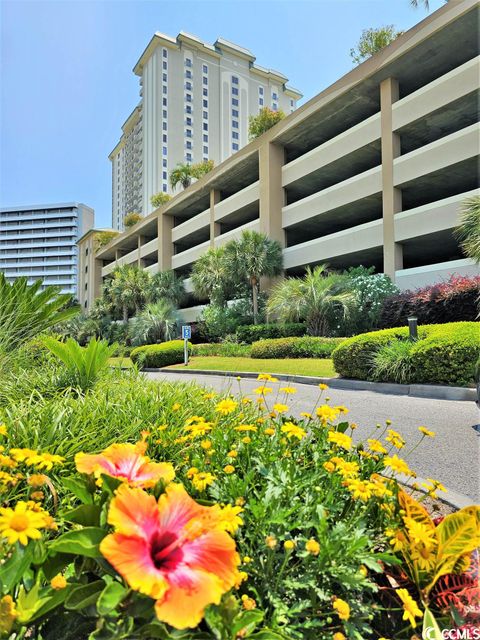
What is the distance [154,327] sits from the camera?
32.8 meters

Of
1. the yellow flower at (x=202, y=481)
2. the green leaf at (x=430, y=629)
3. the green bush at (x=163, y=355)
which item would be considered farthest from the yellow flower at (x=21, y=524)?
the green bush at (x=163, y=355)

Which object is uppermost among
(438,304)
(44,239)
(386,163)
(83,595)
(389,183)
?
(44,239)

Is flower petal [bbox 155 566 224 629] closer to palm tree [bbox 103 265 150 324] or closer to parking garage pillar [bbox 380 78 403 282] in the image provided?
parking garage pillar [bbox 380 78 403 282]

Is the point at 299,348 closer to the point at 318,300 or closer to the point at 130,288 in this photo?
the point at 318,300

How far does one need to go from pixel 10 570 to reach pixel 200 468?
0.91m

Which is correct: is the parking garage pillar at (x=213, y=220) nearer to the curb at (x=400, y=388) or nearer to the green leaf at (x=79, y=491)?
the curb at (x=400, y=388)

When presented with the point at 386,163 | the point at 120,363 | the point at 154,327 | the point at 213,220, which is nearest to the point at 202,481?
the point at 120,363

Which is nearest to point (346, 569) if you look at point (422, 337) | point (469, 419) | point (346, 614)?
point (346, 614)

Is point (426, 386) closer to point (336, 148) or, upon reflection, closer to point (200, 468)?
point (200, 468)

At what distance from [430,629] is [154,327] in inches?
1280

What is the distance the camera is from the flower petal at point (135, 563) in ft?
2.45

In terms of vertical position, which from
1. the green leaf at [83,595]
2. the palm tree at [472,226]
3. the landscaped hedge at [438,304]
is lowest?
the green leaf at [83,595]

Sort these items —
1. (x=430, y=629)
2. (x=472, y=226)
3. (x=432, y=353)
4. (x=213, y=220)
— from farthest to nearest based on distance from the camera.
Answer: (x=213, y=220) < (x=472, y=226) < (x=432, y=353) < (x=430, y=629)

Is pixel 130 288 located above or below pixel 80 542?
above
